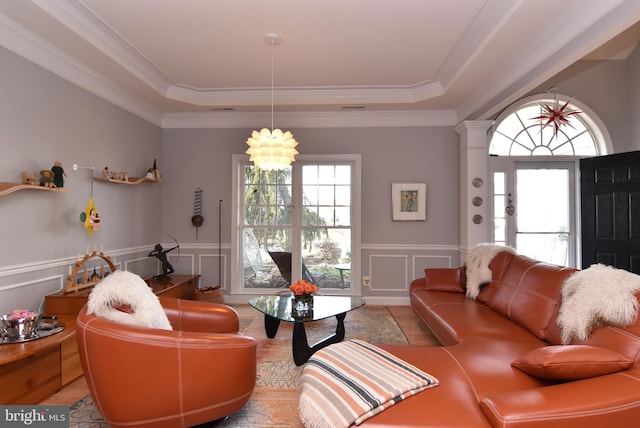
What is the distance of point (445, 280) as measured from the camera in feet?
12.3

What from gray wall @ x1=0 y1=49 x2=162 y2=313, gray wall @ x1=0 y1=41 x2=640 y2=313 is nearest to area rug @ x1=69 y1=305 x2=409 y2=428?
gray wall @ x1=0 y1=41 x2=640 y2=313

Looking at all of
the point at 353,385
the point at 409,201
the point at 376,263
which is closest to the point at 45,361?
the point at 353,385

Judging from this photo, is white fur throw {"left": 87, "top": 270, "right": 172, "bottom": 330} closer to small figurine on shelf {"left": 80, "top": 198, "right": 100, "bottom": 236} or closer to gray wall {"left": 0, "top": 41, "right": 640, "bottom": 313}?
gray wall {"left": 0, "top": 41, "right": 640, "bottom": 313}

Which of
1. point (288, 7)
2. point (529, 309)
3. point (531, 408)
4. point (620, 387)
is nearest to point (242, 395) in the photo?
point (531, 408)

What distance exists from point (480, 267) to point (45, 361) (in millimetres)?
3609

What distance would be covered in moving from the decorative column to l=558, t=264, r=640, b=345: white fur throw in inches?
94.2

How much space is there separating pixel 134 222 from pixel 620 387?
4.66 meters

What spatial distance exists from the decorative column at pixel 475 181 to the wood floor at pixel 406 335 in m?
1.17

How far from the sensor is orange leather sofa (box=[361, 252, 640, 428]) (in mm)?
1307

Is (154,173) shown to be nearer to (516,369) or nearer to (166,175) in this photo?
(166,175)

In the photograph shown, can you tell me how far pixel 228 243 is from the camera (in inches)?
200

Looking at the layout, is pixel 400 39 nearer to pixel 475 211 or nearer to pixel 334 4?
pixel 334 4

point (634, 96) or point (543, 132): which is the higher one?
point (634, 96)

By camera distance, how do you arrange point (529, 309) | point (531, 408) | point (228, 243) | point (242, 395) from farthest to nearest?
point (228, 243)
point (529, 309)
point (242, 395)
point (531, 408)
